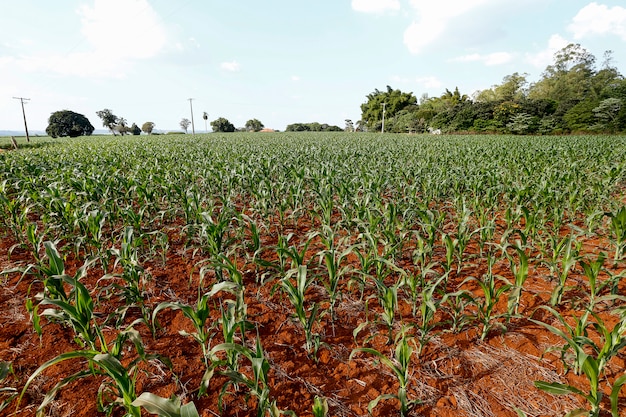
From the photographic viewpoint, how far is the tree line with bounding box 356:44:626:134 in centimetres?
3706

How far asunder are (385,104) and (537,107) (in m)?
35.6

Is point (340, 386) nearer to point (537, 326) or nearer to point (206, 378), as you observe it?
point (206, 378)

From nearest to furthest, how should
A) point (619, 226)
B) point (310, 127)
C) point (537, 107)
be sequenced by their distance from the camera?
point (619, 226), point (537, 107), point (310, 127)

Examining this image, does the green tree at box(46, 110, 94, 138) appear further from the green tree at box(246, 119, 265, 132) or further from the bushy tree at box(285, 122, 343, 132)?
the bushy tree at box(285, 122, 343, 132)

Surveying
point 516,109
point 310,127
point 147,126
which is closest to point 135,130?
point 147,126

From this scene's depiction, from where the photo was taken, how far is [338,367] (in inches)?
88.0

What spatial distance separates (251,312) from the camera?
9.53 feet

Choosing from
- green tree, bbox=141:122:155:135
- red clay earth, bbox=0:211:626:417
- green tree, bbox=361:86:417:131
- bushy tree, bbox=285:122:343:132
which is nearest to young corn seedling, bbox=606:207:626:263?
red clay earth, bbox=0:211:626:417

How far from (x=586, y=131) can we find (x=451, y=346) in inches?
1948

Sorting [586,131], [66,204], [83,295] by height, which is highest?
[586,131]

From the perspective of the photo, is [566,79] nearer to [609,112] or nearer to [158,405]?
[609,112]

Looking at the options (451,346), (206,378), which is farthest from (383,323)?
(206,378)

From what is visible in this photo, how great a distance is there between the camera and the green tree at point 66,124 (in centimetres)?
5852

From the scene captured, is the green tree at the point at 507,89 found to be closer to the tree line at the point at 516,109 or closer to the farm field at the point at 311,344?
the tree line at the point at 516,109
